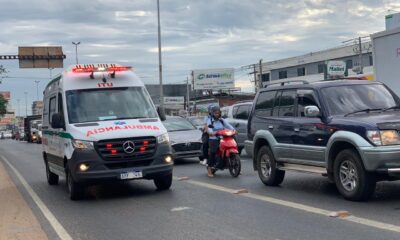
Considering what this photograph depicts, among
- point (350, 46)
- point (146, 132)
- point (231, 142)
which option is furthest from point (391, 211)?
point (350, 46)

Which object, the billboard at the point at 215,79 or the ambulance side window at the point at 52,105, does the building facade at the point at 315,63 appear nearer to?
the billboard at the point at 215,79

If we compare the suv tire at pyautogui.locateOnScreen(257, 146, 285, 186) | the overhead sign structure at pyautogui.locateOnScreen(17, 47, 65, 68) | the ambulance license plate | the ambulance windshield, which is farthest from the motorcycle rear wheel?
the overhead sign structure at pyautogui.locateOnScreen(17, 47, 65, 68)

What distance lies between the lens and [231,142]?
509 inches

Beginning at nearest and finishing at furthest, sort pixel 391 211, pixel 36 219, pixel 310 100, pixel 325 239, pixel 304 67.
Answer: pixel 325 239, pixel 391 211, pixel 36 219, pixel 310 100, pixel 304 67

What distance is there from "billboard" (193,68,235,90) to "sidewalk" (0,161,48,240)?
6192 cm

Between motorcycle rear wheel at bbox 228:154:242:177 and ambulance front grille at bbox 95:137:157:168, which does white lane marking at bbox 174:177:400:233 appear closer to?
motorcycle rear wheel at bbox 228:154:242:177

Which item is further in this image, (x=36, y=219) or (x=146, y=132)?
(x=146, y=132)

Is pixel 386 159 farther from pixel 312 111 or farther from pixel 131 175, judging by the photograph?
pixel 131 175

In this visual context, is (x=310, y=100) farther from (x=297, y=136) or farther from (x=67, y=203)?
(x=67, y=203)

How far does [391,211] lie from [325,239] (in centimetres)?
188

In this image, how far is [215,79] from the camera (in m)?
74.4

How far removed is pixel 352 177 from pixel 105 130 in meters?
4.49

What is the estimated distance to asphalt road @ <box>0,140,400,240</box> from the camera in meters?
7.11

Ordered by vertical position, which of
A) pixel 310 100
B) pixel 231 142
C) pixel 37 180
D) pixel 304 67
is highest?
pixel 304 67
